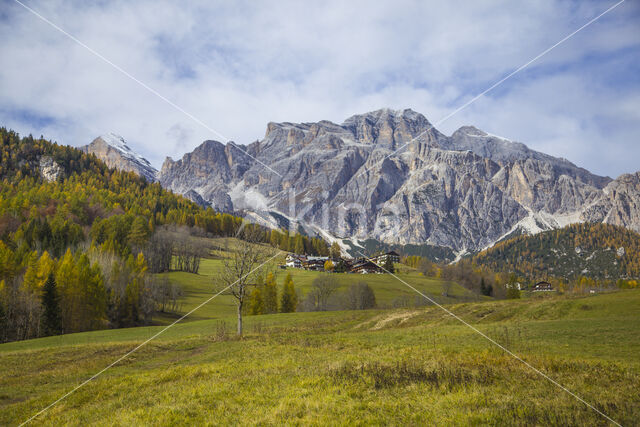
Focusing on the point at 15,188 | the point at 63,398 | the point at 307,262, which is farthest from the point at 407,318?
the point at 15,188

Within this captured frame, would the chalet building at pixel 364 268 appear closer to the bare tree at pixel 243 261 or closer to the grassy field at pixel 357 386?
the bare tree at pixel 243 261

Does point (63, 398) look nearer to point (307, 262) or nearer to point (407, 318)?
point (407, 318)

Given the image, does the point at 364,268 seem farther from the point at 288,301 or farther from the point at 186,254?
the point at 186,254

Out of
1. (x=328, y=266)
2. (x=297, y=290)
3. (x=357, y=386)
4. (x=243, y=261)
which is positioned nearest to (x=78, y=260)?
(x=297, y=290)

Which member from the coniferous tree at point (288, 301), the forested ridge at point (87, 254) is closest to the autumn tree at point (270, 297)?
the coniferous tree at point (288, 301)

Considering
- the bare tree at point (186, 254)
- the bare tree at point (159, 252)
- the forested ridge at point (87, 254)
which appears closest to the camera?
the forested ridge at point (87, 254)

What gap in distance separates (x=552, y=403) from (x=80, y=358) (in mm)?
30045

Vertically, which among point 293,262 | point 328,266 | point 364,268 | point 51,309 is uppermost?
point 293,262

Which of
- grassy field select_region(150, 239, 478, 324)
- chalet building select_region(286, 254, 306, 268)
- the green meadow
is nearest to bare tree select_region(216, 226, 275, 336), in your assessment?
the green meadow

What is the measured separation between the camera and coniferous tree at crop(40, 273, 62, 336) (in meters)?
59.1

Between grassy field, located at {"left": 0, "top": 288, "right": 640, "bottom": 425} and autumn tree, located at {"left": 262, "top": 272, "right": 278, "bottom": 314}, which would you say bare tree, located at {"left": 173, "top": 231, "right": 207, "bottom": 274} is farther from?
grassy field, located at {"left": 0, "top": 288, "right": 640, "bottom": 425}

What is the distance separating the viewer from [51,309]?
60094mm

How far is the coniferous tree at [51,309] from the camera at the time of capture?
194ft

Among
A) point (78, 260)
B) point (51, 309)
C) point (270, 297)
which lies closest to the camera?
point (51, 309)
